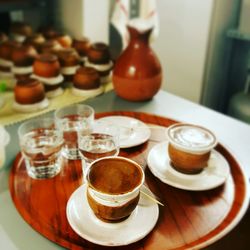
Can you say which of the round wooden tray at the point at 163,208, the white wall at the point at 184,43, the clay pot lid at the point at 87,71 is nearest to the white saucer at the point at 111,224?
the round wooden tray at the point at 163,208

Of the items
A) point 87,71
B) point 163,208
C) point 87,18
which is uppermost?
point 87,18

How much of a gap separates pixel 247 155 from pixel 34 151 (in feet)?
1.66

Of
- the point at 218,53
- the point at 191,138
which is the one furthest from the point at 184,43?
the point at 191,138

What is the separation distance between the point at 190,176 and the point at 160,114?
1.15 ft

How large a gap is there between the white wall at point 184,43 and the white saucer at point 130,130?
1.01 meters

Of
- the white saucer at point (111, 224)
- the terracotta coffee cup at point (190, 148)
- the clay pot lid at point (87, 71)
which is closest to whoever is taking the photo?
the white saucer at point (111, 224)

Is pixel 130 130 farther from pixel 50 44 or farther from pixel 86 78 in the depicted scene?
pixel 50 44

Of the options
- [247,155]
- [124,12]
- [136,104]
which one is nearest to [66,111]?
[136,104]

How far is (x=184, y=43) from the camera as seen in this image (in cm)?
187

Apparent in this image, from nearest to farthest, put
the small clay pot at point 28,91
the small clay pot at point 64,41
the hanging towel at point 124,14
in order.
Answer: the small clay pot at point 28,91 → the small clay pot at point 64,41 → the hanging towel at point 124,14

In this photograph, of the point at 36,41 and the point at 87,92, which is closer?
the point at 87,92

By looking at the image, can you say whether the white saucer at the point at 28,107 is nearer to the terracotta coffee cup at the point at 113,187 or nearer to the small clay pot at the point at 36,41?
the small clay pot at the point at 36,41

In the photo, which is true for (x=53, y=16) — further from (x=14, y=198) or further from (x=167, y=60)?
(x=14, y=198)

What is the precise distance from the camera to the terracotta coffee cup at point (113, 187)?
586 millimetres
